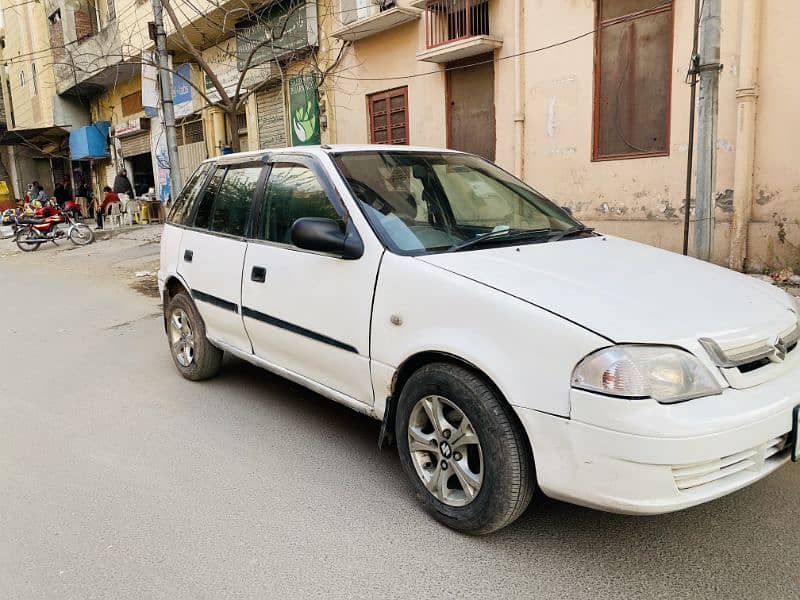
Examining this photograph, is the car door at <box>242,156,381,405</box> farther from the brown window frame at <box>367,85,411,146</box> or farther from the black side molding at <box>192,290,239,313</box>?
the brown window frame at <box>367,85,411,146</box>

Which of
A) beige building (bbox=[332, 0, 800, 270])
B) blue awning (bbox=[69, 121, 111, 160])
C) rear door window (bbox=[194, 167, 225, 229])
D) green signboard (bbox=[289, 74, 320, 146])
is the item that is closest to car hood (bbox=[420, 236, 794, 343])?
rear door window (bbox=[194, 167, 225, 229])

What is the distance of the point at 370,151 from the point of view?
155 inches

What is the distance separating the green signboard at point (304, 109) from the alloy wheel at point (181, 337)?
33.9 ft

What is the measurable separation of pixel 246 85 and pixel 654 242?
11.9 m

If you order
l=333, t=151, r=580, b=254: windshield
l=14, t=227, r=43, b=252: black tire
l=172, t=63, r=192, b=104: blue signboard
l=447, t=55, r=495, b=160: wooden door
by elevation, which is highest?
l=172, t=63, r=192, b=104: blue signboard

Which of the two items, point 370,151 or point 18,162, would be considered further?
point 18,162

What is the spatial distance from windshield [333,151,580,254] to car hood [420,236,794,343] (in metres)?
0.27

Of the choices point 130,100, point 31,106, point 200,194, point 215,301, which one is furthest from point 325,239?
point 31,106

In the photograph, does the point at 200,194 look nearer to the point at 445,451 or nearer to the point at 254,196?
the point at 254,196

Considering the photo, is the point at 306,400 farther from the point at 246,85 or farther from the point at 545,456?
the point at 246,85

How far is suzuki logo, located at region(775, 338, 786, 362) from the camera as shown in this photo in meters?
2.59

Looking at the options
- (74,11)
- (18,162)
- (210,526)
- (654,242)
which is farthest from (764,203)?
(18,162)

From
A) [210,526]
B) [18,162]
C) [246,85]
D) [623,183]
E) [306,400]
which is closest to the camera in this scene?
[210,526]

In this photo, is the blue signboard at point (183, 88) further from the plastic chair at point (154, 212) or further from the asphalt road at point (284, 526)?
the asphalt road at point (284, 526)
